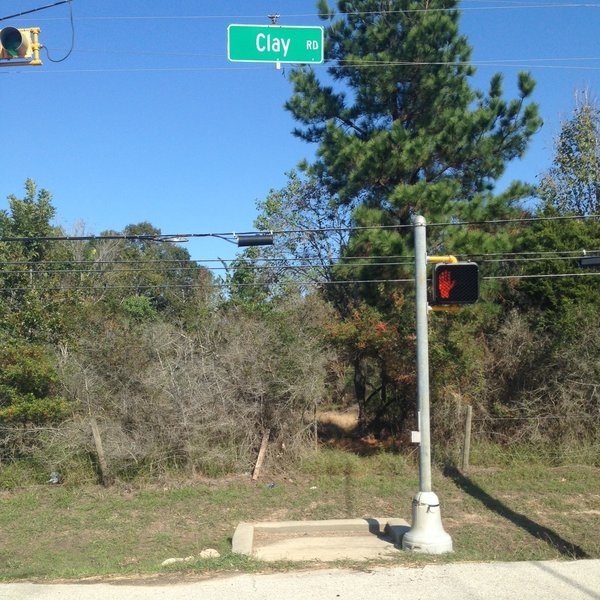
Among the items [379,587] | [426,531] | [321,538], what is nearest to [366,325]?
[321,538]

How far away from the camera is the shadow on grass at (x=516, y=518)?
394 inches

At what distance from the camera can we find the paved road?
6.80m

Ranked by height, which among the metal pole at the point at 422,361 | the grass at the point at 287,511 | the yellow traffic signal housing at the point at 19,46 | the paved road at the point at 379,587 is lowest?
the grass at the point at 287,511

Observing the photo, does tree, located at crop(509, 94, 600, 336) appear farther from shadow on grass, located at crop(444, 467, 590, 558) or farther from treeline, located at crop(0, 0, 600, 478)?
shadow on grass, located at crop(444, 467, 590, 558)

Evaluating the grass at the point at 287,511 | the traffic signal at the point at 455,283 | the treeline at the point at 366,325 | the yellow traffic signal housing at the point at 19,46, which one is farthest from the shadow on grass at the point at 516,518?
the yellow traffic signal housing at the point at 19,46

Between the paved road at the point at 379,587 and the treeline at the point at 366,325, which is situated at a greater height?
the treeline at the point at 366,325

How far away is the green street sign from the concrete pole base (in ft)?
18.7

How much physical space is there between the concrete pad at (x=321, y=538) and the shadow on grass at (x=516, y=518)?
215cm

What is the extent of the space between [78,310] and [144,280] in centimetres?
1463

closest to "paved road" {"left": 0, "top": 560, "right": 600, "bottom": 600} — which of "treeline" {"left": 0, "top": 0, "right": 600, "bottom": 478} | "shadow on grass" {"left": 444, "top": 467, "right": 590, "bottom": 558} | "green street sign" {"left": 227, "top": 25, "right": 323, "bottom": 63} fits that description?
"shadow on grass" {"left": 444, "top": 467, "right": 590, "bottom": 558}

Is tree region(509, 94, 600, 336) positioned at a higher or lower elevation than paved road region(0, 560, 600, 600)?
higher

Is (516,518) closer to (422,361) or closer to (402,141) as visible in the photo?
(422,361)

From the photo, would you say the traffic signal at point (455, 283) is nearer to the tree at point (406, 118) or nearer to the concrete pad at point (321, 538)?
the concrete pad at point (321, 538)

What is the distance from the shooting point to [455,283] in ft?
29.9
